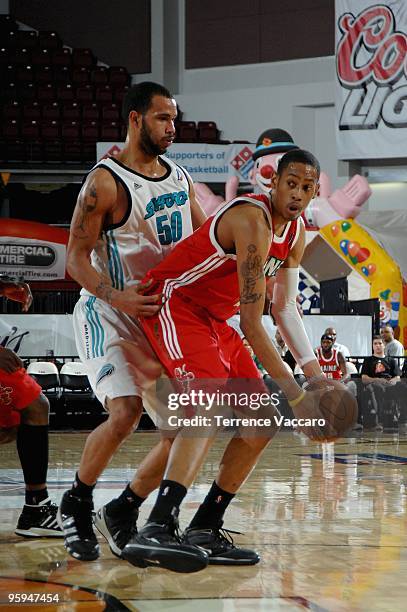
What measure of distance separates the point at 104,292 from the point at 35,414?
1143 mm

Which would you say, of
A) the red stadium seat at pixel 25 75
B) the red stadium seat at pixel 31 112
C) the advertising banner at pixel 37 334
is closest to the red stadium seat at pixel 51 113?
the red stadium seat at pixel 31 112

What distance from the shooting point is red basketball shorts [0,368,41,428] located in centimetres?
473

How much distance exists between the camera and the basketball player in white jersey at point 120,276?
396cm

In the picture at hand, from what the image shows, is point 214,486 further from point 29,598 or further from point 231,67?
point 231,67

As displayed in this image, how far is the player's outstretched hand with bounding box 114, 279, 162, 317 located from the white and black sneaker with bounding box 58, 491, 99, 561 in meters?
0.86

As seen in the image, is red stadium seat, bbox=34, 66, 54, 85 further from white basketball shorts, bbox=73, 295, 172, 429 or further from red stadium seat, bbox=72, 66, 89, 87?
white basketball shorts, bbox=73, 295, 172, 429

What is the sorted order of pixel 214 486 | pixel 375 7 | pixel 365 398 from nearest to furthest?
pixel 214 486
pixel 365 398
pixel 375 7

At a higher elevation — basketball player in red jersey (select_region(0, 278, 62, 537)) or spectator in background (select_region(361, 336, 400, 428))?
basketball player in red jersey (select_region(0, 278, 62, 537))

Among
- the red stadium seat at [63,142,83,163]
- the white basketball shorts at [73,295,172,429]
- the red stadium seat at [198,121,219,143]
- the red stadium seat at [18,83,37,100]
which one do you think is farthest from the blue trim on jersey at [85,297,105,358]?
the red stadium seat at [18,83,37,100]

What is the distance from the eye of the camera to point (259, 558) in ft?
13.0

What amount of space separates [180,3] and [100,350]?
70.1 feet

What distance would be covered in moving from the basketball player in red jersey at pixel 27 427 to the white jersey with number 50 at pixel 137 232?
2.32 ft

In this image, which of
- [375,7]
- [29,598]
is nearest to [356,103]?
[375,7]

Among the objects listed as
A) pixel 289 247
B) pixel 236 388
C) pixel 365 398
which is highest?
pixel 289 247
